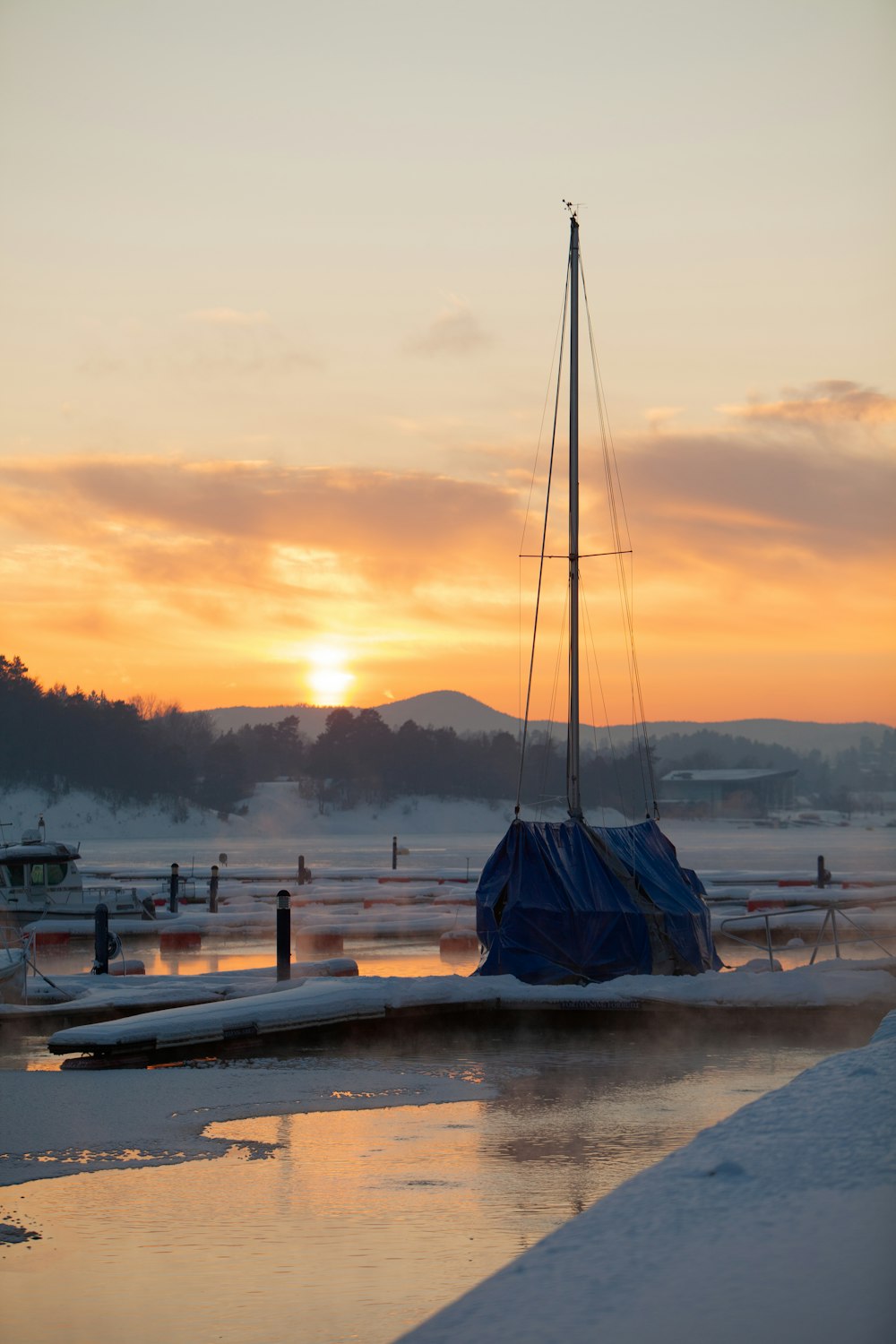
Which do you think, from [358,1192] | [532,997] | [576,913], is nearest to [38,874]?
[576,913]

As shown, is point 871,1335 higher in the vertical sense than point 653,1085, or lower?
higher

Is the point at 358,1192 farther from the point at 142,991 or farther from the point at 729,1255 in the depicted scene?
the point at 142,991

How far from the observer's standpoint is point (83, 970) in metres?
29.7

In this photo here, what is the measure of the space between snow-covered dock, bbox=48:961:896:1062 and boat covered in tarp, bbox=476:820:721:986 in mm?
618

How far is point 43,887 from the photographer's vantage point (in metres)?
39.7

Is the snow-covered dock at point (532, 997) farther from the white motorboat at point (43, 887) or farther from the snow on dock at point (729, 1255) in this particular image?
the white motorboat at point (43, 887)

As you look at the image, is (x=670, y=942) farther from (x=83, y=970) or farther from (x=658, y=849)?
(x=83, y=970)

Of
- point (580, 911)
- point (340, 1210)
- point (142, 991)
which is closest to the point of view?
point (340, 1210)

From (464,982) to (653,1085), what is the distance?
4.88 metres

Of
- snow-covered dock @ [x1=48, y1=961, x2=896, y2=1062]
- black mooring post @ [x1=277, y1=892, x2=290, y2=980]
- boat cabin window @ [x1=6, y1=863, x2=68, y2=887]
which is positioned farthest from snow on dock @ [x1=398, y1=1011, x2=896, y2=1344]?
boat cabin window @ [x1=6, y1=863, x2=68, y2=887]

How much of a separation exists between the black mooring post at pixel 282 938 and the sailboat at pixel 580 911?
10.9ft

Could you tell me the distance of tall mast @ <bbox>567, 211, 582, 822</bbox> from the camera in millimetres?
22938

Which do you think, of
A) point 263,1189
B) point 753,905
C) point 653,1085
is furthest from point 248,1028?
point 753,905

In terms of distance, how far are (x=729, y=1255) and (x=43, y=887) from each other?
35.2 metres
